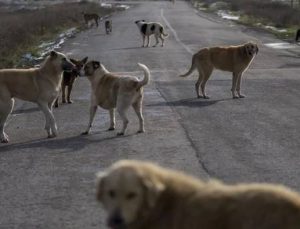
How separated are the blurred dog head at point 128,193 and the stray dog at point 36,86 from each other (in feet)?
23.7

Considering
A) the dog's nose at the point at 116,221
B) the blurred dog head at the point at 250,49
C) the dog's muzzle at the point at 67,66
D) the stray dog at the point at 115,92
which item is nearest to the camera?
the dog's nose at the point at 116,221

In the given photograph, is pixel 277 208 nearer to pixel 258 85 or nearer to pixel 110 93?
pixel 110 93

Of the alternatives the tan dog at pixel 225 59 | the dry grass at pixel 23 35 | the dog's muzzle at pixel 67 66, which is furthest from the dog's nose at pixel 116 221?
the dry grass at pixel 23 35

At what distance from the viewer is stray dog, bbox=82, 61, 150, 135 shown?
12.1 meters

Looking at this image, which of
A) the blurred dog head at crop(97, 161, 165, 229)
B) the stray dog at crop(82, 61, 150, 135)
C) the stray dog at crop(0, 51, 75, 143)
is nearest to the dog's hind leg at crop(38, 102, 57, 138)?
the stray dog at crop(0, 51, 75, 143)

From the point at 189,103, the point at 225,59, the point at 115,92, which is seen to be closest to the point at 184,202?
the point at 115,92

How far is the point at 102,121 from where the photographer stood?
13.4 m

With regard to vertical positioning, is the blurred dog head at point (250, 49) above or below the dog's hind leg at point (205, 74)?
above

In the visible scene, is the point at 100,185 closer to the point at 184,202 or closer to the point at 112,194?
the point at 112,194

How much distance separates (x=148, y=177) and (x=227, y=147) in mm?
6015

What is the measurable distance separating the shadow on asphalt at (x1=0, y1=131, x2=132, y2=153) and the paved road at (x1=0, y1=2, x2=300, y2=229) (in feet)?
0.05

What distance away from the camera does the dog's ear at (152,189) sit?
4.81m

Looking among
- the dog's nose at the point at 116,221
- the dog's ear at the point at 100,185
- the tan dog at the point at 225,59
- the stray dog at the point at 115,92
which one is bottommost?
the tan dog at the point at 225,59

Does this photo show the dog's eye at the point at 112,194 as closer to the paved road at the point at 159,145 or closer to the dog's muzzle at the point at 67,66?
the paved road at the point at 159,145
